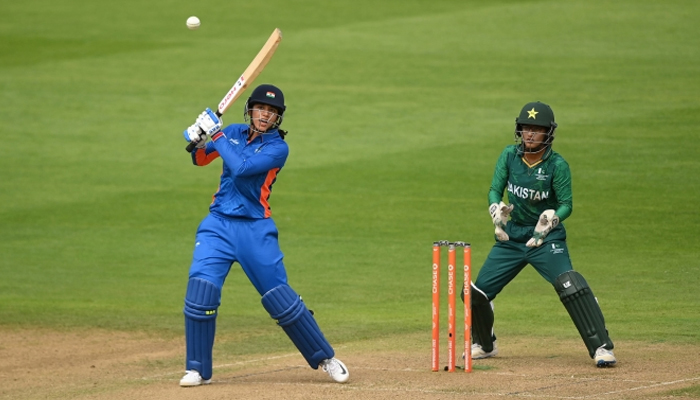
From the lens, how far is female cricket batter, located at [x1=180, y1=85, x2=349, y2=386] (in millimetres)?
7797

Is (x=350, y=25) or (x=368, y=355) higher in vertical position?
(x=350, y=25)

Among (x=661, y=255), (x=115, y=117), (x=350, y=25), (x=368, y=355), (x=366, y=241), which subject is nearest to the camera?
(x=368, y=355)

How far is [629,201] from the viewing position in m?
15.6

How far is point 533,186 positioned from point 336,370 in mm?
2006

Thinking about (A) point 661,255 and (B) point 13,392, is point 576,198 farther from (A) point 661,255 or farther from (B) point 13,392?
(B) point 13,392

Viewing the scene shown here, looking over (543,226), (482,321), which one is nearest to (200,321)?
(482,321)

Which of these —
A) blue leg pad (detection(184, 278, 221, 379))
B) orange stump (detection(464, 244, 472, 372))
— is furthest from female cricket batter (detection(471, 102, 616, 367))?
blue leg pad (detection(184, 278, 221, 379))

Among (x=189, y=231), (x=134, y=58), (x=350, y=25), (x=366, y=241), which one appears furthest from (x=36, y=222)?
(x=350, y=25)

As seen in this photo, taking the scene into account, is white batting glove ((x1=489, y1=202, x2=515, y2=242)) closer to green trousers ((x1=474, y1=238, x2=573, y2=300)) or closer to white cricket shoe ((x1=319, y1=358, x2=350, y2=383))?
green trousers ((x1=474, y1=238, x2=573, y2=300))

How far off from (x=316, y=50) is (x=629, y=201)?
9.49 m

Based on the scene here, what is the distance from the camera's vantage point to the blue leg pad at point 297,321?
786 centimetres

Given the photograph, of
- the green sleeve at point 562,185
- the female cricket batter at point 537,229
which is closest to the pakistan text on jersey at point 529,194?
the female cricket batter at point 537,229

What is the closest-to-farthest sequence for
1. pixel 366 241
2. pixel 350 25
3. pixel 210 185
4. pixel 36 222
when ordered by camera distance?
pixel 366 241, pixel 36 222, pixel 210 185, pixel 350 25

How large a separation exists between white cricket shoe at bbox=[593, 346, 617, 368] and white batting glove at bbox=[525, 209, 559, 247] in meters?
0.89
